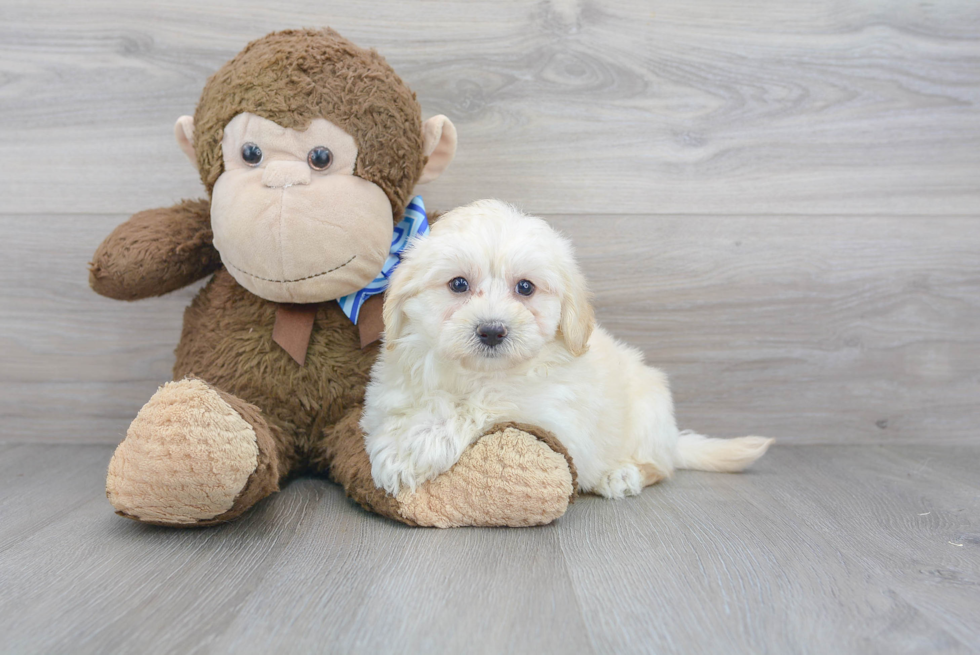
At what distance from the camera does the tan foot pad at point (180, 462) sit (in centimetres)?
100

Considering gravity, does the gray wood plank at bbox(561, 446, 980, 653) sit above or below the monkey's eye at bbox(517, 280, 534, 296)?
below

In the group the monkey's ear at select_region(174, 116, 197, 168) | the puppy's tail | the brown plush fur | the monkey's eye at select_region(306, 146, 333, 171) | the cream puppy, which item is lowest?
the puppy's tail

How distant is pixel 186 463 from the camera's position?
99 cm

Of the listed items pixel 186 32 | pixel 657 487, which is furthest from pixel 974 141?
pixel 186 32

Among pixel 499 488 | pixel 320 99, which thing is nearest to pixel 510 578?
pixel 499 488

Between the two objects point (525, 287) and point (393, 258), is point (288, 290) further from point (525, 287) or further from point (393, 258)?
point (525, 287)

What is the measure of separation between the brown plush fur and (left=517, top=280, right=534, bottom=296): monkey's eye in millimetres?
319

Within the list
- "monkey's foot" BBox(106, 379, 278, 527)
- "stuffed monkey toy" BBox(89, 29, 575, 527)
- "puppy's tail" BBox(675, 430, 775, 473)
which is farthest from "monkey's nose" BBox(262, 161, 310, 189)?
"puppy's tail" BBox(675, 430, 775, 473)

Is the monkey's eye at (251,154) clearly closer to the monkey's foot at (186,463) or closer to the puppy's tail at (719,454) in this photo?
the monkey's foot at (186,463)

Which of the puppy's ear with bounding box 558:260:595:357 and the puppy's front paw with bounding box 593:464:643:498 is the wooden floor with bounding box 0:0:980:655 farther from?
the puppy's ear with bounding box 558:260:595:357

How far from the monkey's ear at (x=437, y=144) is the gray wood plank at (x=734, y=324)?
375 millimetres

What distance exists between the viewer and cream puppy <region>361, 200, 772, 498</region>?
3.57 ft

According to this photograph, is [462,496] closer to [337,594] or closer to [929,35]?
[337,594]

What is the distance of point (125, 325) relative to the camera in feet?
5.49
